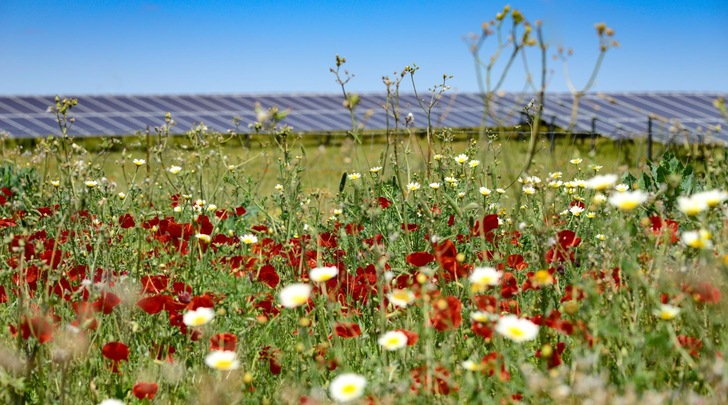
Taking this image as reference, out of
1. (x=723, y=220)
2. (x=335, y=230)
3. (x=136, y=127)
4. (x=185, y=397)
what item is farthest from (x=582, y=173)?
(x=136, y=127)

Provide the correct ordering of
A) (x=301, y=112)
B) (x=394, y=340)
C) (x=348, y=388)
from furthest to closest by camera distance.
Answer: (x=301, y=112) → (x=394, y=340) → (x=348, y=388)

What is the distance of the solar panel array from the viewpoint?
45.4ft

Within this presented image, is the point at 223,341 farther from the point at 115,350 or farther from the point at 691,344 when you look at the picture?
the point at 691,344

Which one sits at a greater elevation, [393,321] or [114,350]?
[114,350]

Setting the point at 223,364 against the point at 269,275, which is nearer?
the point at 223,364

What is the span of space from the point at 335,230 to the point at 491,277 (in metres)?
1.53

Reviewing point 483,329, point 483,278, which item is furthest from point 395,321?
point 483,278

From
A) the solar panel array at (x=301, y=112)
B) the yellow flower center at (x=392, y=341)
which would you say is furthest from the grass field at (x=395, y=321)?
the solar panel array at (x=301, y=112)

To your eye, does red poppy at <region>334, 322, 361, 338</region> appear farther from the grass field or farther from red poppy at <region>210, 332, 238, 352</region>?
red poppy at <region>210, 332, 238, 352</region>

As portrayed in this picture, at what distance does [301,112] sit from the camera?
1612 cm

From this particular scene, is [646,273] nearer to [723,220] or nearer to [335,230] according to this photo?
[723,220]

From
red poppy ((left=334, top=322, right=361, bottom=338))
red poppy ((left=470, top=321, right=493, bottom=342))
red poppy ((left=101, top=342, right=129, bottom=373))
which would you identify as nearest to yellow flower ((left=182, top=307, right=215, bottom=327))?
red poppy ((left=101, top=342, right=129, bottom=373))

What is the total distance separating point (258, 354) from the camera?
6.74ft

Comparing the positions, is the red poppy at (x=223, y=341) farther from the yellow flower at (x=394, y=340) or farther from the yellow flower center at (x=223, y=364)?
the yellow flower at (x=394, y=340)
